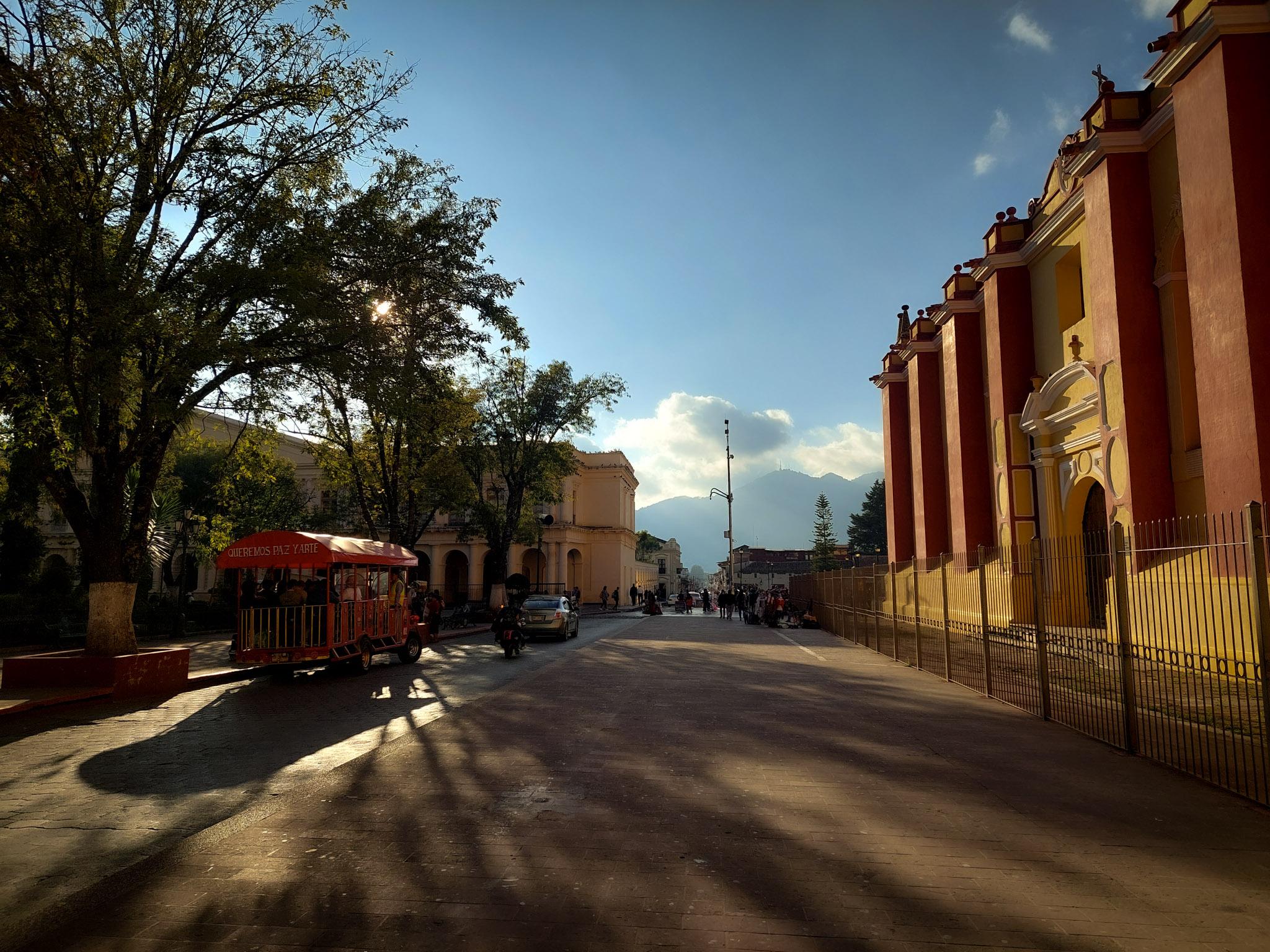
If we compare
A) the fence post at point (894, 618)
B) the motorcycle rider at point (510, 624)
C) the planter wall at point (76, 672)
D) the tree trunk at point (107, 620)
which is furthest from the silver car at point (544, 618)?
the planter wall at point (76, 672)

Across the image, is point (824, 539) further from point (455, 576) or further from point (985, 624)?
point (985, 624)

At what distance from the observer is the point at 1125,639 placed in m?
7.51

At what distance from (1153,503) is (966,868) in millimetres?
12360

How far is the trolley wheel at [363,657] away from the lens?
1544 cm

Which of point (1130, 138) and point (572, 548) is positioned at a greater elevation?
point (1130, 138)

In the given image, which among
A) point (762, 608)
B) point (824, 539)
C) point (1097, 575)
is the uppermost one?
point (824, 539)

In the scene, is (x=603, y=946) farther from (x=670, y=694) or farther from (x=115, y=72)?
(x=115, y=72)

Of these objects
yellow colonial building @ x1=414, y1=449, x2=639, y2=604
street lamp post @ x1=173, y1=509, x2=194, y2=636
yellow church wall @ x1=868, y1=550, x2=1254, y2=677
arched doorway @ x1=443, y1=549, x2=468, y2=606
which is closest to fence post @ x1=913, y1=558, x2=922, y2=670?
yellow church wall @ x1=868, y1=550, x2=1254, y2=677

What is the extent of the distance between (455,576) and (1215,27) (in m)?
59.2

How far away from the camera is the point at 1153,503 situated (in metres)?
14.1

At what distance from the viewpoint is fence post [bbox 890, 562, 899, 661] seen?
16.7 metres

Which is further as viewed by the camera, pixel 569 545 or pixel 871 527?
pixel 871 527

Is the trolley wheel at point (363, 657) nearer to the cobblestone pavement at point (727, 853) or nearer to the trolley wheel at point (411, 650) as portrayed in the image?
the trolley wheel at point (411, 650)

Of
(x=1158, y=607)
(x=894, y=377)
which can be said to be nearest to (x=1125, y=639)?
(x=1158, y=607)
